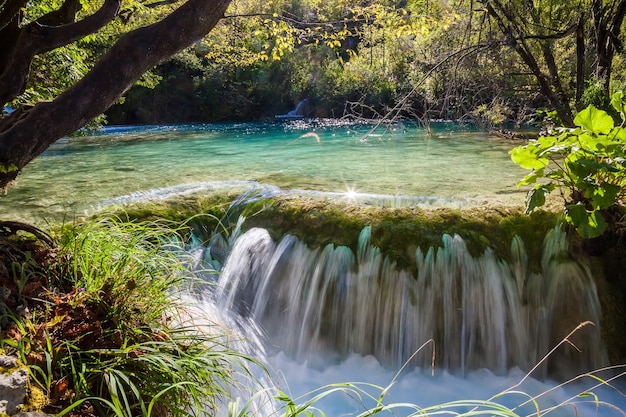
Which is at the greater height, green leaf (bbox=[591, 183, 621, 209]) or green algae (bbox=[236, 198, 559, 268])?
green leaf (bbox=[591, 183, 621, 209])

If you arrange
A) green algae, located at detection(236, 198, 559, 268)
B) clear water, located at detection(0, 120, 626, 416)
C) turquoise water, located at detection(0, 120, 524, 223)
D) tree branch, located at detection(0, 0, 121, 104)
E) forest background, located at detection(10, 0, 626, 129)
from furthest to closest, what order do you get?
turquoise water, located at detection(0, 120, 524, 223) → forest background, located at detection(10, 0, 626, 129) → green algae, located at detection(236, 198, 559, 268) → clear water, located at detection(0, 120, 626, 416) → tree branch, located at detection(0, 0, 121, 104)

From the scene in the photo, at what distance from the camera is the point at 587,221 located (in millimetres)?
3629

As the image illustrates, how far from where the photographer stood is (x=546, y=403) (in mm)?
4074

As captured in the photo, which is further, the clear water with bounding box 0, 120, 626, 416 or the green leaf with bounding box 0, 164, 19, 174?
the clear water with bounding box 0, 120, 626, 416

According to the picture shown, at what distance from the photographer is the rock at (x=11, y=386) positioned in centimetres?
170

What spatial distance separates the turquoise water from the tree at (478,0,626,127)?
1545mm

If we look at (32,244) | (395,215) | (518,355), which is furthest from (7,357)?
(518,355)

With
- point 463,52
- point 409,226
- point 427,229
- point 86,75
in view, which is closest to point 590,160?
point 427,229

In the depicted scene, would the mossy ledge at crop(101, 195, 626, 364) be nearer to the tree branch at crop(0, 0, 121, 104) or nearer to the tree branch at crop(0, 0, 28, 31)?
the tree branch at crop(0, 0, 121, 104)

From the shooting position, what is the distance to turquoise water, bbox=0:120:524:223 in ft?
20.6

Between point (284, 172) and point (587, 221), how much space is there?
568 centimetres

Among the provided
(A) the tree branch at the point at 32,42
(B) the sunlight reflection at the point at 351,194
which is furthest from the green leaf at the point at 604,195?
(A) the tree branch at the point at 32,42

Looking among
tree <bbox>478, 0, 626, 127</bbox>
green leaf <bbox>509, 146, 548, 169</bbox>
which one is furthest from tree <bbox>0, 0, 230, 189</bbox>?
tree <bbox>478, 0, 626, 127</bbox>

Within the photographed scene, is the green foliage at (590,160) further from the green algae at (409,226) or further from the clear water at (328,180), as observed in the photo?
the clear water at (328,180)
